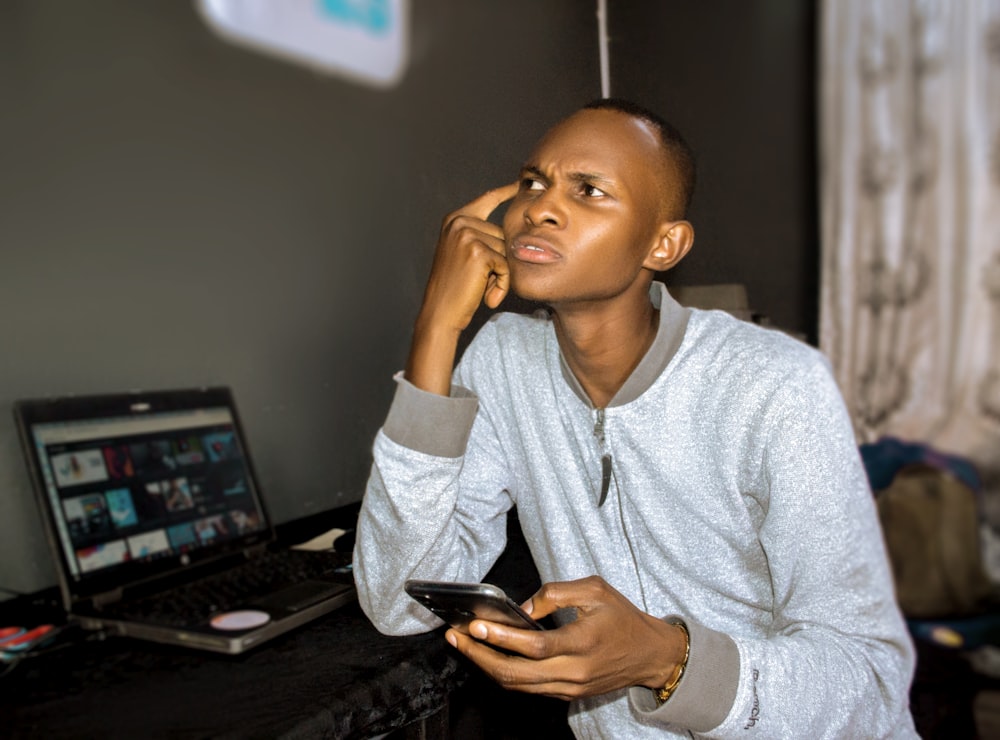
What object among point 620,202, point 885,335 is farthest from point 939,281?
point 620,202

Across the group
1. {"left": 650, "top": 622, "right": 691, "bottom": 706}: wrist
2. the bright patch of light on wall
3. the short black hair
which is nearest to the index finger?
the short black hair

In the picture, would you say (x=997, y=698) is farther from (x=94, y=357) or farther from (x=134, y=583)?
(x=94, y=357)

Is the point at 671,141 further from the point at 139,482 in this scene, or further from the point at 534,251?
the point at 139,482

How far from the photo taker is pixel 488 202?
0.97 meters

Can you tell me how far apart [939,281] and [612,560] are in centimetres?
57

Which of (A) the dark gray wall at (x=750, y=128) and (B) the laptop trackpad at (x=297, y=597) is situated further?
(B) the laptop trackpad at (x=297, y=597)

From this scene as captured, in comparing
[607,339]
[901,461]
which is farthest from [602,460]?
[901,461]

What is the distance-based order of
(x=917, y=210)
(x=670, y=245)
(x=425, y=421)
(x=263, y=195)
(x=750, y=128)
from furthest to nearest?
(x=263, y=195) → (x=670, y=245) → (x=425, y=421) → (x=750, y=128) → (x=917, y=210)

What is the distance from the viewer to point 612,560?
2.98 feet

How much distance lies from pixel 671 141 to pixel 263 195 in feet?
2.14

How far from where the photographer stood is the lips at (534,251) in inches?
34.4

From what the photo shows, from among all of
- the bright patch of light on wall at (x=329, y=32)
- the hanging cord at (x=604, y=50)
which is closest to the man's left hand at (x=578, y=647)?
the hanging cord at (x=604, y=50)

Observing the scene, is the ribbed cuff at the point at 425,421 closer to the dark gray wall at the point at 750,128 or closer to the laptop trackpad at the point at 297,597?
the laptop trackpad at the point at 297,597

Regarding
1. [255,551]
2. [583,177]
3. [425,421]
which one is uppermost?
[583,177]
